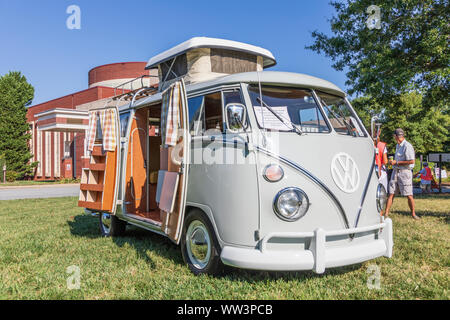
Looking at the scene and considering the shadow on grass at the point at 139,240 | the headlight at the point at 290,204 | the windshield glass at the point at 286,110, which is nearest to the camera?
the headlight at the point at 290,204

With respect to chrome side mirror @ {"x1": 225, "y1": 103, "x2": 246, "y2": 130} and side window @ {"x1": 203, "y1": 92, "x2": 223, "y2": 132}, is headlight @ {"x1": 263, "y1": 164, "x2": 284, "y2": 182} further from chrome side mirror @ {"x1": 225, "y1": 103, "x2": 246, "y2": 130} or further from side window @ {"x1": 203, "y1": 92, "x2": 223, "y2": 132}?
side window @ {"x1": 203, "y1": 92, "x2": 223, "y2": 132}

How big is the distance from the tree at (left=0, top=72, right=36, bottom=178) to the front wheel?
3080 centimetres

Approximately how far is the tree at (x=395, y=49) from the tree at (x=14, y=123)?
27560 mm

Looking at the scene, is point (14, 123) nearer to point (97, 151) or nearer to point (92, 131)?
point (92, 131)

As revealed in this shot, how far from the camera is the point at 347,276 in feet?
13.6

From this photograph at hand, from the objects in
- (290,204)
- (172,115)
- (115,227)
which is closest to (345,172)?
(290,204)

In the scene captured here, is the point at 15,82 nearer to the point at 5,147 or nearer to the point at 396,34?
the point at 5,147

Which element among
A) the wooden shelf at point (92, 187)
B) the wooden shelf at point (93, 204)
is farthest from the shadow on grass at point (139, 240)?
the wooden shelf at point (92, 187)

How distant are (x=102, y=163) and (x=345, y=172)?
408cm

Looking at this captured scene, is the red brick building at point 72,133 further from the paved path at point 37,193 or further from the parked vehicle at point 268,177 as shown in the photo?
the parked vehicle at point 268,177

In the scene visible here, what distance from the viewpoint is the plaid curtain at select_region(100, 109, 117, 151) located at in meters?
5.96

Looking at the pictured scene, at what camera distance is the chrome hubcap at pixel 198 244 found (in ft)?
13.6

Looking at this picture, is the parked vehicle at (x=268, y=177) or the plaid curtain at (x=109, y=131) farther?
the plaid curtain at (x=109, y=131)

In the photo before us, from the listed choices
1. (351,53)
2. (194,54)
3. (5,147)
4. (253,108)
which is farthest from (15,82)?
(253,108)
